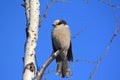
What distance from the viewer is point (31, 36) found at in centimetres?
300

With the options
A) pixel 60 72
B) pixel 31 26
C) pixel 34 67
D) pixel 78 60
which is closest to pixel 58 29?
pixel 60 72

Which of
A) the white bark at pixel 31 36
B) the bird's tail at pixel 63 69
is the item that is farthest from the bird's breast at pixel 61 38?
the white bark at pixel 31 36

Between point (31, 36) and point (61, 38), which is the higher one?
point (61, 38)

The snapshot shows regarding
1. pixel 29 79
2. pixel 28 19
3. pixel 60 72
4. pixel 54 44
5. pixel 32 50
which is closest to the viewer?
pixel 29 79

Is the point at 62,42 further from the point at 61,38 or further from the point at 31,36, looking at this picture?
the point at 31,36

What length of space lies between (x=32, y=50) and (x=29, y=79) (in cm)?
34

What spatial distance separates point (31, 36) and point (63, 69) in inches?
46.5

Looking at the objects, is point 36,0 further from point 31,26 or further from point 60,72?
point 60,72

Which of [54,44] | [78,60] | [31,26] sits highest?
[54,44]

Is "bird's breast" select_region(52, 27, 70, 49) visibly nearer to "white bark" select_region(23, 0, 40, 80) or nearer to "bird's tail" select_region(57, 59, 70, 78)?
"bird's tail" select_region(57, 59, 70, 78)

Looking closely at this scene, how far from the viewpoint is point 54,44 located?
177 inches

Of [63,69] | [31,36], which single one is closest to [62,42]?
[63,69]

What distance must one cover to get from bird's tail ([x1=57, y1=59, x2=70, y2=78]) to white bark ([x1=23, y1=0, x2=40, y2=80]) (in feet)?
3.47

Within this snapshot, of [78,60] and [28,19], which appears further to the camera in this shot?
[78,60]
